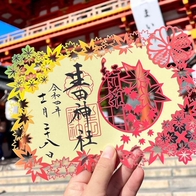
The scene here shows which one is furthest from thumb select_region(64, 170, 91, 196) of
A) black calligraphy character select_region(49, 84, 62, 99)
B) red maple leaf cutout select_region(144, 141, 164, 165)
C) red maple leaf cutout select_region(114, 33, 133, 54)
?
red maple leaf cutout select_region(114, 33, 133, 54)

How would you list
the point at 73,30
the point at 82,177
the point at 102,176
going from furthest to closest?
the point at 73,30 → the point at 82,177 → the point at 102,176

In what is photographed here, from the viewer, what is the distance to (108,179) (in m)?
0.83

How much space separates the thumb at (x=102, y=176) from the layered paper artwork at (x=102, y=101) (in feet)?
0.33

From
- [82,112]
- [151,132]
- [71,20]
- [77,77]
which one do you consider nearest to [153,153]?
[151,132]

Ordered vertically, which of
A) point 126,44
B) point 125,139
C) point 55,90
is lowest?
point 125,139

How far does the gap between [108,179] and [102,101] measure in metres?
0.36

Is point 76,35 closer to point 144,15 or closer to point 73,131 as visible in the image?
point 144,15

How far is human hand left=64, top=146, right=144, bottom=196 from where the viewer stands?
32.3 inches

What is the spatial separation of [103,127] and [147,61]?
0.35 meters

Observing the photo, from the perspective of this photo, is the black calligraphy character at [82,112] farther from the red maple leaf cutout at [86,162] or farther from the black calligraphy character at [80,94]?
the red maple leaf cutout at [86,162]

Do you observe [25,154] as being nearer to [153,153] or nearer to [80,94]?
[80,94]

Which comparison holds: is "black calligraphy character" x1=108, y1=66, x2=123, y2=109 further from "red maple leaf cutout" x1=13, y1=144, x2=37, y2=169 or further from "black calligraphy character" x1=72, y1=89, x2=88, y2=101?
"red maple leaf cutout" x1=13, y1=144, x2=37, y2=169

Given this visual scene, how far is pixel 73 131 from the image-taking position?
105 centimetres

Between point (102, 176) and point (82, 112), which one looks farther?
point (82, 112)
